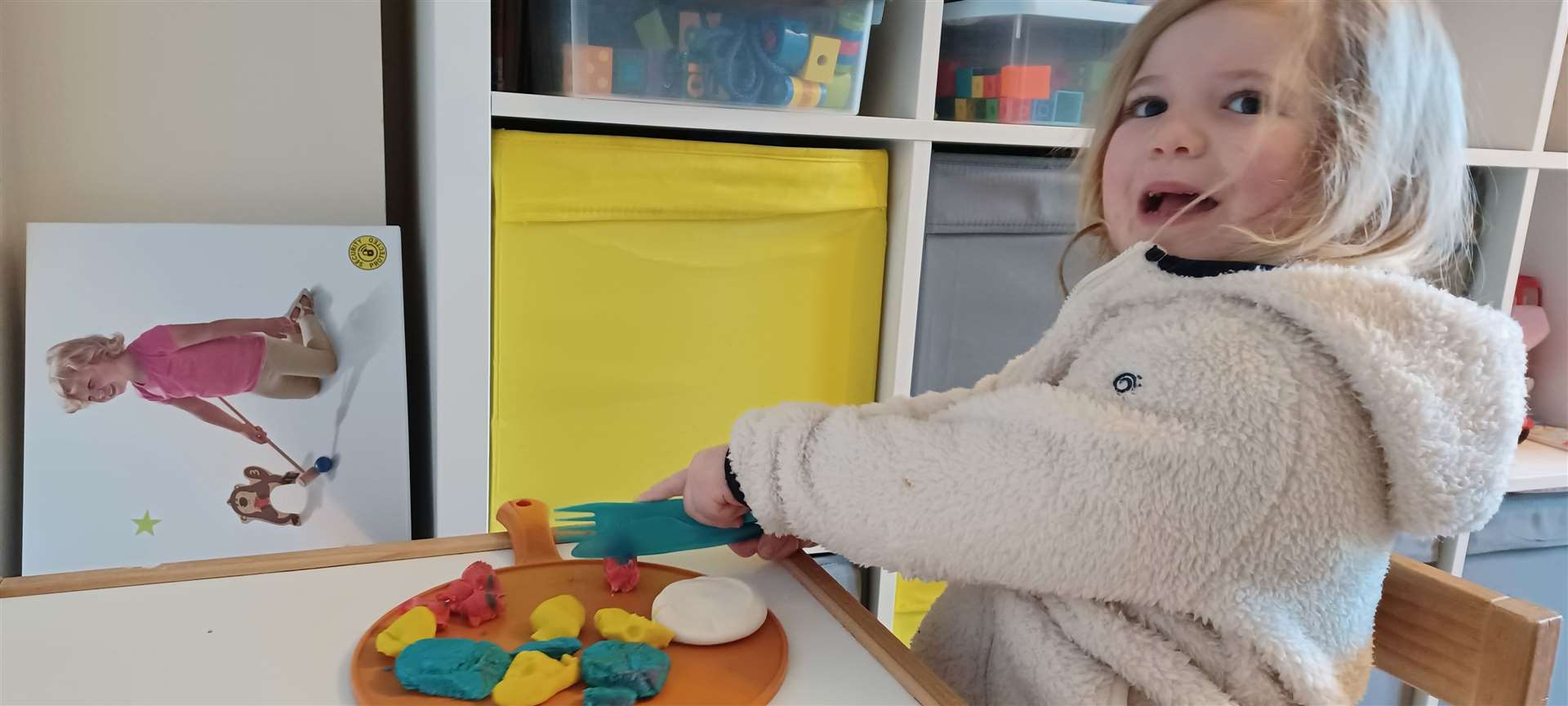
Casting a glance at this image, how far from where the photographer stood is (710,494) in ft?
1.77

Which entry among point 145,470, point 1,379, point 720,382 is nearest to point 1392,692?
point 720,382

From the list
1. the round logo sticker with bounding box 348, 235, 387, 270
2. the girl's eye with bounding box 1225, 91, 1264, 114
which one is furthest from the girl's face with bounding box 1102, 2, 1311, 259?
the round logo sticker with bounding box 348, 235, 387, 270

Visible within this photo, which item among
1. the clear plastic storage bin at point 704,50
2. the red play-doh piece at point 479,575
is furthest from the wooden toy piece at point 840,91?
the red play-doh piece at point 479,575

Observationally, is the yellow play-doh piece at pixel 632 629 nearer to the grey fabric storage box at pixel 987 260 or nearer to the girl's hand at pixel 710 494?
the girl's hand at pixel 710 494

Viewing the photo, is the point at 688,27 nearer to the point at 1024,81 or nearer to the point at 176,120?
the point at 1024,81

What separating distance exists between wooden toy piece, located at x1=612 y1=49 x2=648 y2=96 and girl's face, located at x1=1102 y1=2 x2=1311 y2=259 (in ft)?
1.53

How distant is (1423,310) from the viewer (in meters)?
0.47

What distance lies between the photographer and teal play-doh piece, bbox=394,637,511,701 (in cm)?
41

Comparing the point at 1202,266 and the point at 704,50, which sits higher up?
the point at 704,50

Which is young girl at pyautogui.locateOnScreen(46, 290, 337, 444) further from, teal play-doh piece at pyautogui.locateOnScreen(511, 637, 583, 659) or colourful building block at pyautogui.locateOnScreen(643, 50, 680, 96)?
teal play-doh piece at pyautogui.locateOnScreen(511, 637, 583, 659)

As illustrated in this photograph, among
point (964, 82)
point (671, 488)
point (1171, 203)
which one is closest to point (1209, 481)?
point (1171, 203)

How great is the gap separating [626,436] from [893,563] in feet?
1.77

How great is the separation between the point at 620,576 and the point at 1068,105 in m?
0.77

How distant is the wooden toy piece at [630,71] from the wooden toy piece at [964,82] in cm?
35
